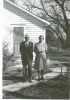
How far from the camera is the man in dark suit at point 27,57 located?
2629mm

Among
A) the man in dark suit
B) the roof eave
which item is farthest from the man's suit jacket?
the roof eave

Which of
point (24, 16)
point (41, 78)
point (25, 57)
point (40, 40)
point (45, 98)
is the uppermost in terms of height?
point (24, 16)

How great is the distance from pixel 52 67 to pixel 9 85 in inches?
18.4

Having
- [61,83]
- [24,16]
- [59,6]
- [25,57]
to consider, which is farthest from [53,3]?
[61,83]

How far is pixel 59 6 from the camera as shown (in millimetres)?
2598

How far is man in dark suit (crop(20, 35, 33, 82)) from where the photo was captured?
8.63 ft

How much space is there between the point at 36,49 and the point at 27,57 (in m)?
0.12

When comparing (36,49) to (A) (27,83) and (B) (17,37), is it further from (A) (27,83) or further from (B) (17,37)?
(A) (27,83)

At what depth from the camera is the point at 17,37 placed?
264cm

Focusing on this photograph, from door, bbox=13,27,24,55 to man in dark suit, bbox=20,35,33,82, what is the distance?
0.12 ft

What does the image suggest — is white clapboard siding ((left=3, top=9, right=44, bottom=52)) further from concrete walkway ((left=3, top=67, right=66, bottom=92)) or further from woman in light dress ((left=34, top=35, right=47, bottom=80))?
concrete walkway ((left=3, top=67, right=66, bottom=92))

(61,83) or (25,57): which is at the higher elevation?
(25,57)

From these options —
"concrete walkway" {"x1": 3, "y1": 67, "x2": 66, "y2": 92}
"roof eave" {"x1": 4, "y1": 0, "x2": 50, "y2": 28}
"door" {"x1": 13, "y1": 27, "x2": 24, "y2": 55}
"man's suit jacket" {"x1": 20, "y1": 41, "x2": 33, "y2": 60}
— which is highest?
"roof eave" {"x1": 4, "y1": 0, "x2": 50, "y2": 28}

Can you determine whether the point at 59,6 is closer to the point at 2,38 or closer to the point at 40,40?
the point at 40,40
